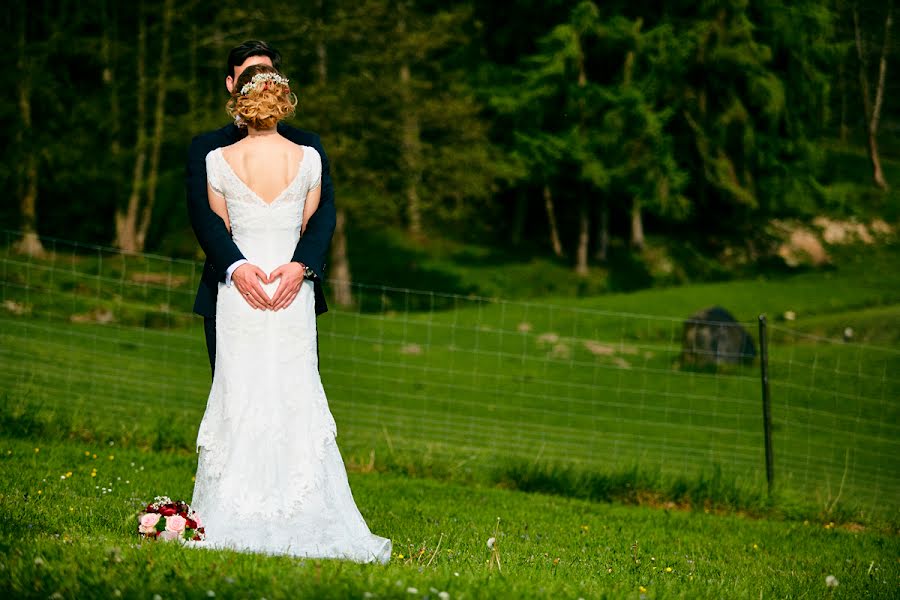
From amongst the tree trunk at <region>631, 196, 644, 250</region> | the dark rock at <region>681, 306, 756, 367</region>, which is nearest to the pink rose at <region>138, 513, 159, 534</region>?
the dark rock at <region>681, 306, 756, 367</region>

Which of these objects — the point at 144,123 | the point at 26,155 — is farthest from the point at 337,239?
the point at 26,155

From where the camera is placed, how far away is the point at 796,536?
8.49 metres

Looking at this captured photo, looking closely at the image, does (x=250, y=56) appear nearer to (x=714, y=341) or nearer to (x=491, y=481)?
(x=491, y=481)

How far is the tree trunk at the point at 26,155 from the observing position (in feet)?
91.6

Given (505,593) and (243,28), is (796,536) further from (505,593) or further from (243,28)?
(243,28)

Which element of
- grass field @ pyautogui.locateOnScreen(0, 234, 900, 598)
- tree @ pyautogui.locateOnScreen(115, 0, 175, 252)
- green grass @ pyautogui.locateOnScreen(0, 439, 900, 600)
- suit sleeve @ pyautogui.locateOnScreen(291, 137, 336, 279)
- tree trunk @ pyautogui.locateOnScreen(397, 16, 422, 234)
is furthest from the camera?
tree @ pyautogui.locateOnScreen(115, 0, 175, 252)

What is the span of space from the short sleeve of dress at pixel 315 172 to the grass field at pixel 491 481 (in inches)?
79.6

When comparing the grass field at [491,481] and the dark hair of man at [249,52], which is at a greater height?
the dark hair of man at [249,52]

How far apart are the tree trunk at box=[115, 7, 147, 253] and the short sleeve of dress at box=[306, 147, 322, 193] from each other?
23463 millimetres

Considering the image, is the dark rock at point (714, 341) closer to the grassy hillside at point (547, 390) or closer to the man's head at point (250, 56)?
the grassy hillside at point (547, 390)

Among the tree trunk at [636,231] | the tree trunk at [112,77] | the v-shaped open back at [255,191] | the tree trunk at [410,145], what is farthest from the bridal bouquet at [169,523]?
the tree trunk at [636,231]

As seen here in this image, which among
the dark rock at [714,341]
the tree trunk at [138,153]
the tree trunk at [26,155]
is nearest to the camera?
the dark rock at [714,341]

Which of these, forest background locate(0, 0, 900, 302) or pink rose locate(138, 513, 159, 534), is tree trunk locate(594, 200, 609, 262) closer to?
forest background locate(0, 0, 900, 302)

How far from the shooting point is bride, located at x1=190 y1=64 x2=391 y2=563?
18.3 feet
